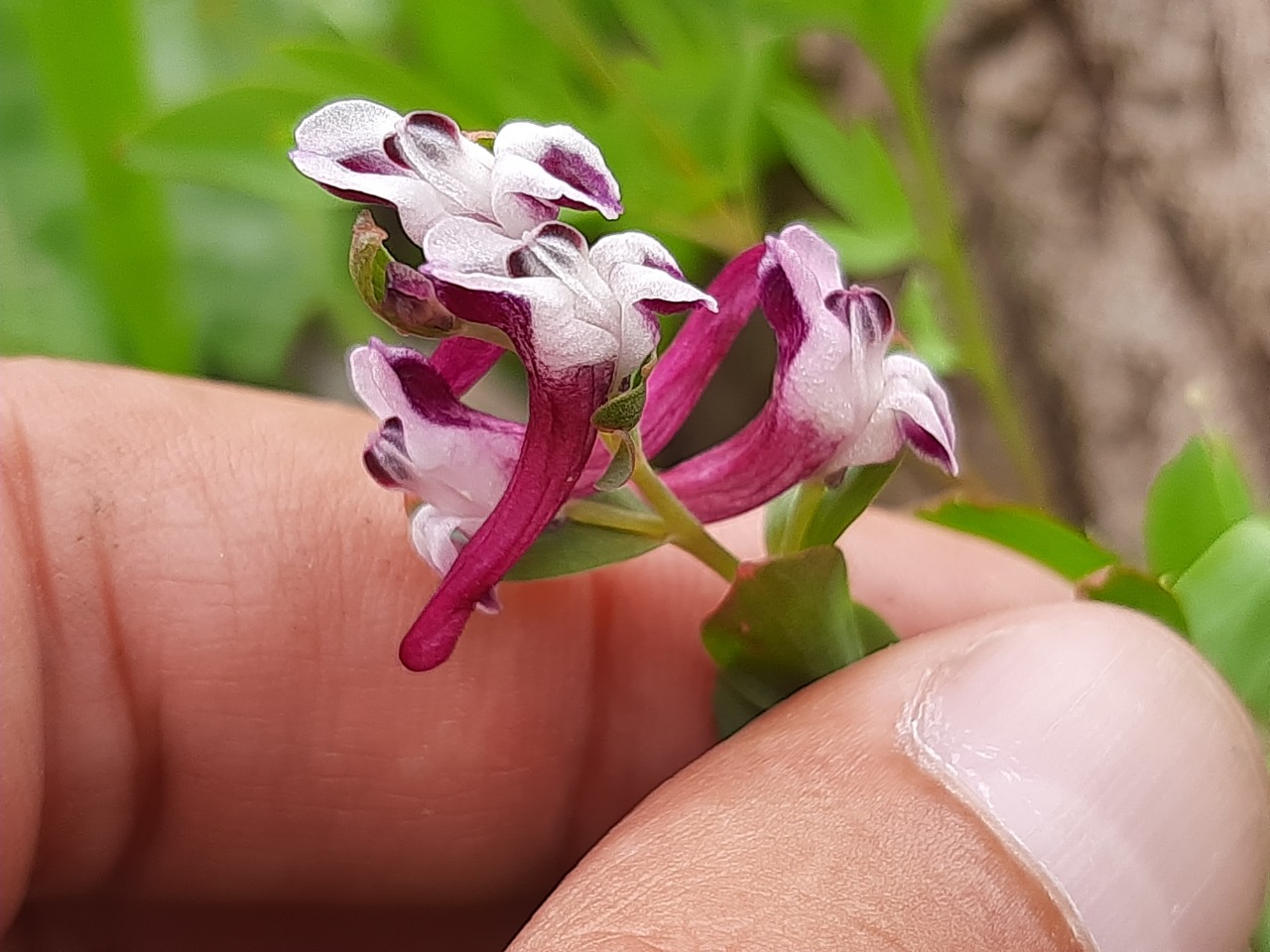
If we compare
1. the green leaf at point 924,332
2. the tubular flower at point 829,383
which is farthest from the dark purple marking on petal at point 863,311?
the green leaf at point 924,332

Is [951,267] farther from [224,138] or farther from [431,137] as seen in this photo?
[431,137]

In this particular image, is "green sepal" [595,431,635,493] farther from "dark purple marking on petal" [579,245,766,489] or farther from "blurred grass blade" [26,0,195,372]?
"blurred grass blade" [26,0,195,372]

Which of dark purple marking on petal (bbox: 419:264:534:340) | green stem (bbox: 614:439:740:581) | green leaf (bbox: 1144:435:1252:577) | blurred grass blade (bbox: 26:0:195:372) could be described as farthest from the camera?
blurred grass blade (bbox: 26:0:195:372)

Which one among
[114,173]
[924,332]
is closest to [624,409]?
[924,332]

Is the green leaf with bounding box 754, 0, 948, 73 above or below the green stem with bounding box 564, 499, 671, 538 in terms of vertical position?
above

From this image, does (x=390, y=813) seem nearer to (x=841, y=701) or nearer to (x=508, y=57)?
(x=841, y=701)

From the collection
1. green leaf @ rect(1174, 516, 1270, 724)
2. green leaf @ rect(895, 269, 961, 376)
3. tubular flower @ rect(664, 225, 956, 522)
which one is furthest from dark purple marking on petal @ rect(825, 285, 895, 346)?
green leaf @ rect(895, 269, 961, 376)

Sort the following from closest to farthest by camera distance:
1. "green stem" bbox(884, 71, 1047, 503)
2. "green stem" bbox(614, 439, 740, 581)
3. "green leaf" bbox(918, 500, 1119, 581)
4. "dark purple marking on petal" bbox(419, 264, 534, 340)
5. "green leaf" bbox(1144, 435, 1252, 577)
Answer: "dark purple marking on petal" bbox(419, 264, 534, 340) < "green stem" bbox(614, 439, 740, 581) < "green leaf" bbox(1144, 435, 1252, 577) < "green leaf" bbox(918, 500, 1119, 581) < "green stem" bbox(884, 71, 1047, 503)

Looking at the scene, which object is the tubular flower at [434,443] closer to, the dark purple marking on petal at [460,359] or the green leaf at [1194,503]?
the dark purple marking on petal at [460,359]
